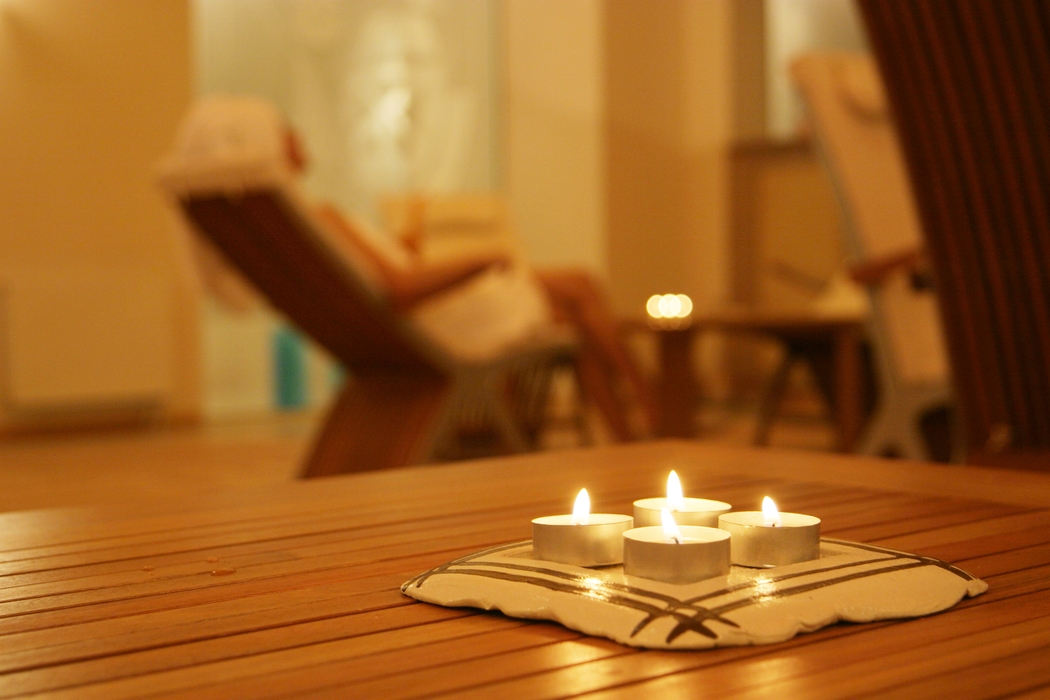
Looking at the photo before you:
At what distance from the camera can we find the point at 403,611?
0.61 m

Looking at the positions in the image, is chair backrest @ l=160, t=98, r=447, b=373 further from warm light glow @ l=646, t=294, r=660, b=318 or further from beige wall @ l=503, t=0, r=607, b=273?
beige wall @ l=503, t=0, r=607, b=273

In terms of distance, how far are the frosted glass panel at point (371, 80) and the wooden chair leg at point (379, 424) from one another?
2887 mm

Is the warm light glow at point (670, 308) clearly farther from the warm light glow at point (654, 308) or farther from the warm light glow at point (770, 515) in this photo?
the warm light glow at point (770, 515)

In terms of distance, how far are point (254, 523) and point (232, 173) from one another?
1.65 meters

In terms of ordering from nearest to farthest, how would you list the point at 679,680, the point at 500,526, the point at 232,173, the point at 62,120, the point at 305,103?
the point at 679,680, the point at 500,526, the point at 232,173, the point at 62,120, the point at 305,103

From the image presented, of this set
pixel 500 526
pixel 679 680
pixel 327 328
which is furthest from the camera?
pixel 327 328

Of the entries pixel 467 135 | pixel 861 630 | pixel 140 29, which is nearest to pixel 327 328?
pixel 861 630

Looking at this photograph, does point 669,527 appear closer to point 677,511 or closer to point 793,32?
point 677,511

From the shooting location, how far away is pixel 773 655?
51cm

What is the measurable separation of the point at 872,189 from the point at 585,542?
6.28ft

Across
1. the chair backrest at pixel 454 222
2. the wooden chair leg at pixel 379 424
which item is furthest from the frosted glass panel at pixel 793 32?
the wooden chair leg at pixel 379 424

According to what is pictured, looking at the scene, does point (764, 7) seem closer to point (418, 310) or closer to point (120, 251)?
point (120, 251)

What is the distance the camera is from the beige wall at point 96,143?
4551mm

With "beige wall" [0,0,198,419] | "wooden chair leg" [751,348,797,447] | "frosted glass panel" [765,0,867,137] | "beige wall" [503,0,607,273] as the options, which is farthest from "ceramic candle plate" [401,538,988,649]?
"frosted glass panel" [765,0,867,137]
